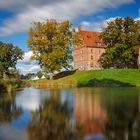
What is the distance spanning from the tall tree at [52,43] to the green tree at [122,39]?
407 inches

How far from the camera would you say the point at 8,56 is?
93375 millimetres

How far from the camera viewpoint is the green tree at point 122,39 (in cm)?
7819

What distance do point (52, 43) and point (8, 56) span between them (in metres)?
24.9

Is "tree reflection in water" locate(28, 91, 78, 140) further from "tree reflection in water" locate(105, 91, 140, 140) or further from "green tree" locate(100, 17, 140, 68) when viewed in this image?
"green tree" locate(100, 17, 140, 68)

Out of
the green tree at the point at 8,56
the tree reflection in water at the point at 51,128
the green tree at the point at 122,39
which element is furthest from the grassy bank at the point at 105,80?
the tree reflection in water at the point at 51,128

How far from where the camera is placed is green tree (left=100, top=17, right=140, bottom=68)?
78.2 metres

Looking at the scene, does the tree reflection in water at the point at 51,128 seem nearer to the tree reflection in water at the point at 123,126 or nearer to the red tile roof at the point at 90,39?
the tree reflection in water at the point at 123,126

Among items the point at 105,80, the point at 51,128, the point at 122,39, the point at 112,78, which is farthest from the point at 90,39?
the point at 51,128

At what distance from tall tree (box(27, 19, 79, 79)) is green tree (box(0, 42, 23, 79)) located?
19139 mm

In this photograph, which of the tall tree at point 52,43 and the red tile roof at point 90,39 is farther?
the red tile roof at point 90,39

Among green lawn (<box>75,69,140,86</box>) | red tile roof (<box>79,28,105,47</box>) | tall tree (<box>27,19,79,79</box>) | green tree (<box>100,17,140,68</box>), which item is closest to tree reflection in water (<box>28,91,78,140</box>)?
green lawn (<box>75,69,140,86</box>)

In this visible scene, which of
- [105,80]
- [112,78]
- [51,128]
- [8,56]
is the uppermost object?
[8,56]

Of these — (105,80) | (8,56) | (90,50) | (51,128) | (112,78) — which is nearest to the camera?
(51,128)

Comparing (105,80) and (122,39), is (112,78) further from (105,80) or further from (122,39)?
(122,39)
